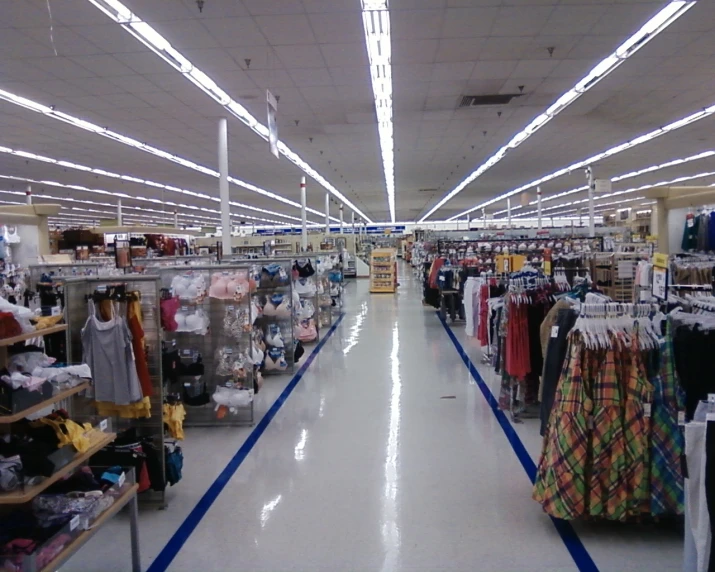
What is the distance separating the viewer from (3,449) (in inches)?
99.3

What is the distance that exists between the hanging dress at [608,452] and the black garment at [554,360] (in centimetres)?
43

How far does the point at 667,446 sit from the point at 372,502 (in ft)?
6.04

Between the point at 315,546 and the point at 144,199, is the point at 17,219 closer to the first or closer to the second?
the point at 315,546

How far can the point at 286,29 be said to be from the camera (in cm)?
732

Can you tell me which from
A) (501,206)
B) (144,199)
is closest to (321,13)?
(144,199)

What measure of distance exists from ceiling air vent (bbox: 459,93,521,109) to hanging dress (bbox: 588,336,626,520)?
28.4ft

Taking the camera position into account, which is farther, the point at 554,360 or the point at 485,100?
the point at 485,100

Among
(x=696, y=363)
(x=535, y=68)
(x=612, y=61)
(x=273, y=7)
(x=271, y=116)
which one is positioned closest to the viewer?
(x=696, y=363)

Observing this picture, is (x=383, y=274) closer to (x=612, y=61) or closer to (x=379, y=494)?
(x=612, y=61)

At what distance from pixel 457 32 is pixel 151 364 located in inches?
238

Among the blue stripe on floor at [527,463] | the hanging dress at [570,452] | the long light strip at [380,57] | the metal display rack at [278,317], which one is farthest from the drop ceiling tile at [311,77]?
the hanging dress at [570,452]

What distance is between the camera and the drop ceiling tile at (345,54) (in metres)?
8.01

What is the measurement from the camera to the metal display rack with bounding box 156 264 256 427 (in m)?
5.48

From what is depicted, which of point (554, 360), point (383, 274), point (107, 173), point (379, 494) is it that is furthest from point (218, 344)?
point (107, 173)
